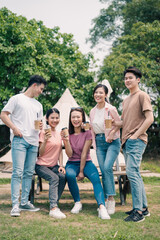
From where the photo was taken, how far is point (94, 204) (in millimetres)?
5051

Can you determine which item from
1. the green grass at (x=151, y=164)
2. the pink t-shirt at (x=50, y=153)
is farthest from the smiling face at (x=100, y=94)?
the green grass at (x=151, y=164)

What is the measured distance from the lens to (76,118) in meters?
4.58

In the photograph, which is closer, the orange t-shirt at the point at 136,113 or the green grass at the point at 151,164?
the orange t-shirt at the point at 136,113

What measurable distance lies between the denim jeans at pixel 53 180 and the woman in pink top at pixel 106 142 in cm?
68

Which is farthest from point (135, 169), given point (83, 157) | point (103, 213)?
point (83, 157)

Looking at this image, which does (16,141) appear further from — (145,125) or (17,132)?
(145,125)

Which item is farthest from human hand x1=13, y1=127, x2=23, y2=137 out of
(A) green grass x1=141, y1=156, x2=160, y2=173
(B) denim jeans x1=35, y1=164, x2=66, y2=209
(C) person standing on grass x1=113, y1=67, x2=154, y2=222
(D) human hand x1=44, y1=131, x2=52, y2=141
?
(A) green grass x1=141, y1=156, x2=160, y2=173

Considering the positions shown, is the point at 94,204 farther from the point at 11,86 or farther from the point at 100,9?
the point at 100,9

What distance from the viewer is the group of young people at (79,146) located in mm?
3875

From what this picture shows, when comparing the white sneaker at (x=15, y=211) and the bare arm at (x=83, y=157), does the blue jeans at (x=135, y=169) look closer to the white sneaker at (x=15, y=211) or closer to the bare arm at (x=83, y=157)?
the bare arm at (x=83, y=157)

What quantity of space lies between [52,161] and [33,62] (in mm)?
9876

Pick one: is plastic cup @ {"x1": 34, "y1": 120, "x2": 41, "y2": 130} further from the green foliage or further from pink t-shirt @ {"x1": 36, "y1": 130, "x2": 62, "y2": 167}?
the green foliage

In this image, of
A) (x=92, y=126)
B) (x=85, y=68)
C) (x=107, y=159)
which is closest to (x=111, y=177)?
(x=107, y=159)

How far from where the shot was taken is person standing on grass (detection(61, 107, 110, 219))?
432cm
